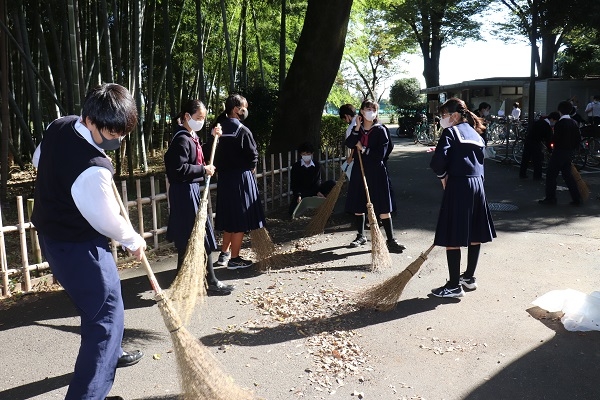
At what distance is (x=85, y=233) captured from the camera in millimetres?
2732

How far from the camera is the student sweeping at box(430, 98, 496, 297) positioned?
4.61 meters

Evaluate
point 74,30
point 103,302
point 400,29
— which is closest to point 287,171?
point 74,30

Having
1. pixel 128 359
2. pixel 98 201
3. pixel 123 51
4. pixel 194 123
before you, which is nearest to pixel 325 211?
pixel 194 123

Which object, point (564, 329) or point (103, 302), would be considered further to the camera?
point (564, 329)

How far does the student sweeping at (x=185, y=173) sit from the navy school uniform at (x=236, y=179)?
54 cm

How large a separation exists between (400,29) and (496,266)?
31.0m

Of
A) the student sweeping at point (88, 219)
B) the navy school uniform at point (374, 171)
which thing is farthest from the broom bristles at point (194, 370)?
the navy school uniform at point (374, 171)

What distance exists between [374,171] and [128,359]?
3446mm

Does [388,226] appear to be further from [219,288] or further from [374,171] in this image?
[219,288]

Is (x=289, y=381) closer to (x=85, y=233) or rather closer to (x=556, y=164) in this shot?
(x=85, y=233)

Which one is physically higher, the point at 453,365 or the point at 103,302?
the point at 103,302

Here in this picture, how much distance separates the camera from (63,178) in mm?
2621

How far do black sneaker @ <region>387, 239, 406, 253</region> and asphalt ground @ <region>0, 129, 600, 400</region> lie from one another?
69 mm

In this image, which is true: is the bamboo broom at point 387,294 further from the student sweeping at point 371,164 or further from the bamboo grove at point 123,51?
the bamboo grove at point 123,51
